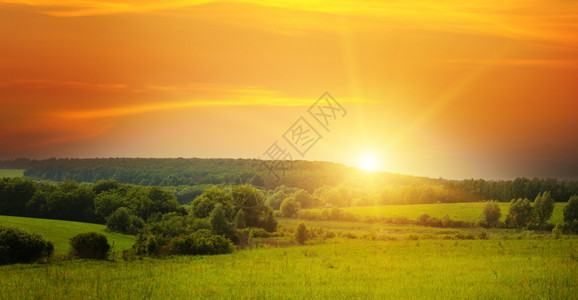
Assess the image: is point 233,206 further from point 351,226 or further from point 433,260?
point 433,260

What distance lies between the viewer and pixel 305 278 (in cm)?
2686

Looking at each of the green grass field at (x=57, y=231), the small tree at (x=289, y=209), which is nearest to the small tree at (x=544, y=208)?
the small tree at (x=289, y=209)

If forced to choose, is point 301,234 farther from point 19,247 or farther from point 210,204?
point 19,247

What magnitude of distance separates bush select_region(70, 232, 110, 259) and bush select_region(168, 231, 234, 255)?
6719 mm

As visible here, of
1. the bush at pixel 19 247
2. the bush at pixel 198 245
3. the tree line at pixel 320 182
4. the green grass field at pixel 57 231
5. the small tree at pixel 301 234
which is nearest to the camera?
the bush at pixel 19 247

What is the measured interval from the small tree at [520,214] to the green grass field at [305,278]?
193 ft

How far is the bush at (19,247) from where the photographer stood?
101ft

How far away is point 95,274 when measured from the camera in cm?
2717

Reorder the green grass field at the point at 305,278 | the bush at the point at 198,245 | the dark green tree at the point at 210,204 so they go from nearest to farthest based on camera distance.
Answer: the green grass field at the point at 305,278
the bush at the point at 198,245
the dark green tree at the point at 210,204

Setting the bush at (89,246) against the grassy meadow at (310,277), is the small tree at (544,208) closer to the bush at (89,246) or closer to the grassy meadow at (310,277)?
the grassy meadow at (310,277)

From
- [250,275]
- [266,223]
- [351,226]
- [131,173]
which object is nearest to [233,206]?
[266,223]

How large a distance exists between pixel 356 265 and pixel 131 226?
48.3 m

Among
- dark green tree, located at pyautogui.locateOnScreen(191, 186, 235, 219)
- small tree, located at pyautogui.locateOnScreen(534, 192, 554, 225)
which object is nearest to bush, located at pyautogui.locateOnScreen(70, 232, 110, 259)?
dark green tree, located at pyautogui.locateOnScreen(191, 186, 235, 219)

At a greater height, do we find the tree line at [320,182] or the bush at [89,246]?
the tree line at [320,182]
